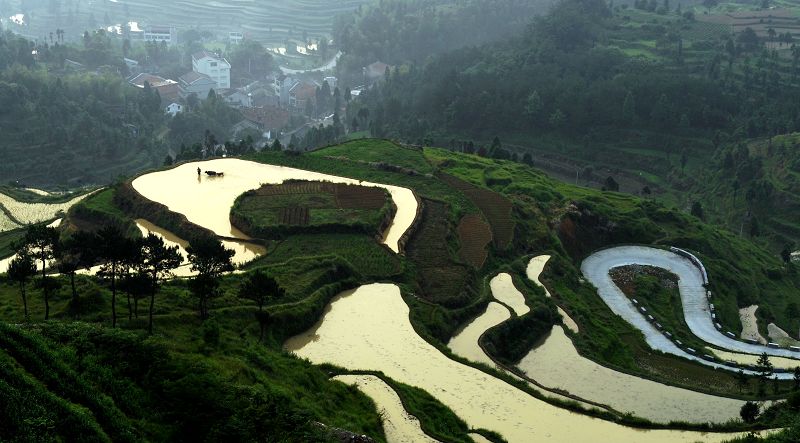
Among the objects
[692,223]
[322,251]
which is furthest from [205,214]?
[692,223]

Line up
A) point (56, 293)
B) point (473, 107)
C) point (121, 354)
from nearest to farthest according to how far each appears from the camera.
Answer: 1. point (121, 354)
2. point (56, 293)
3. point (473, 107)

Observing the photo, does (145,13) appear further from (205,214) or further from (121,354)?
(121,354)

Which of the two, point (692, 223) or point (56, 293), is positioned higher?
point (56, 293)

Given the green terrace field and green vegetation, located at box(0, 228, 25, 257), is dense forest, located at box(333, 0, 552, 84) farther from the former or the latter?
green vegetation, located at box(0, 228, 25, 257)

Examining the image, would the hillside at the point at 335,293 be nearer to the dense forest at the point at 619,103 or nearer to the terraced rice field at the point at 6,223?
the terraced rice field at the point at 6,223

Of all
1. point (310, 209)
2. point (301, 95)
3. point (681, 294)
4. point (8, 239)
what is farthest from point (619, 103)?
point (8, 239)

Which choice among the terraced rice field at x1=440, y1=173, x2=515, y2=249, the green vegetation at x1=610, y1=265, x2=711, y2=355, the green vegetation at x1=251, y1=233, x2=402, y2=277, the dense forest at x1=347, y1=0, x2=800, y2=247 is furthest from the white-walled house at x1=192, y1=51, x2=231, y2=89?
the green vegetation at x1=610, y1=265, x2=711, y2=355
